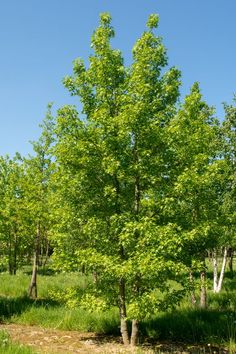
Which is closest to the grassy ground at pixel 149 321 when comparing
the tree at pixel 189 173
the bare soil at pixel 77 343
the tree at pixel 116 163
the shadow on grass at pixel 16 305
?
the shadow on grass at pixel 16 305

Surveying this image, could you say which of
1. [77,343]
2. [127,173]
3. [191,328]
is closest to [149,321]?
[191,328]

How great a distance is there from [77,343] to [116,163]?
6.20 metres

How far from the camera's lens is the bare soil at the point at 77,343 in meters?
11.7

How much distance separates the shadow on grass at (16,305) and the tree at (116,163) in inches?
212

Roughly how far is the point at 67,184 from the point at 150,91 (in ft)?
12.8

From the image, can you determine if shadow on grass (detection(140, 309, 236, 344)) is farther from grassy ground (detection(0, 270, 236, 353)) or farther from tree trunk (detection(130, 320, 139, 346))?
tree trunk (detection(130, 320, 139, 346))

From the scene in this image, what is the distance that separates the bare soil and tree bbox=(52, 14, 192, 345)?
77 cm

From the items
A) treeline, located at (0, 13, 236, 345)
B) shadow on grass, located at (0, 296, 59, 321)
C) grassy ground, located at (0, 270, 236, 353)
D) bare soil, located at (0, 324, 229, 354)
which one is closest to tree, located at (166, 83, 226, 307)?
treeline, located at (0, 13, 236, 345)

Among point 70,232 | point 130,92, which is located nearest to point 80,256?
point 70,232

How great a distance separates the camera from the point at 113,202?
471 inches

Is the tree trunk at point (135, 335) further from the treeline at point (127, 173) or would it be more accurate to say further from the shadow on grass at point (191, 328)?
the shadow on grass at point (191, 328)

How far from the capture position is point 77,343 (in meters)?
12.8

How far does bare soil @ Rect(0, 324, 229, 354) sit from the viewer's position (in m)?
11.7

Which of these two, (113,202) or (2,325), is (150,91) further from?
(2,325)
